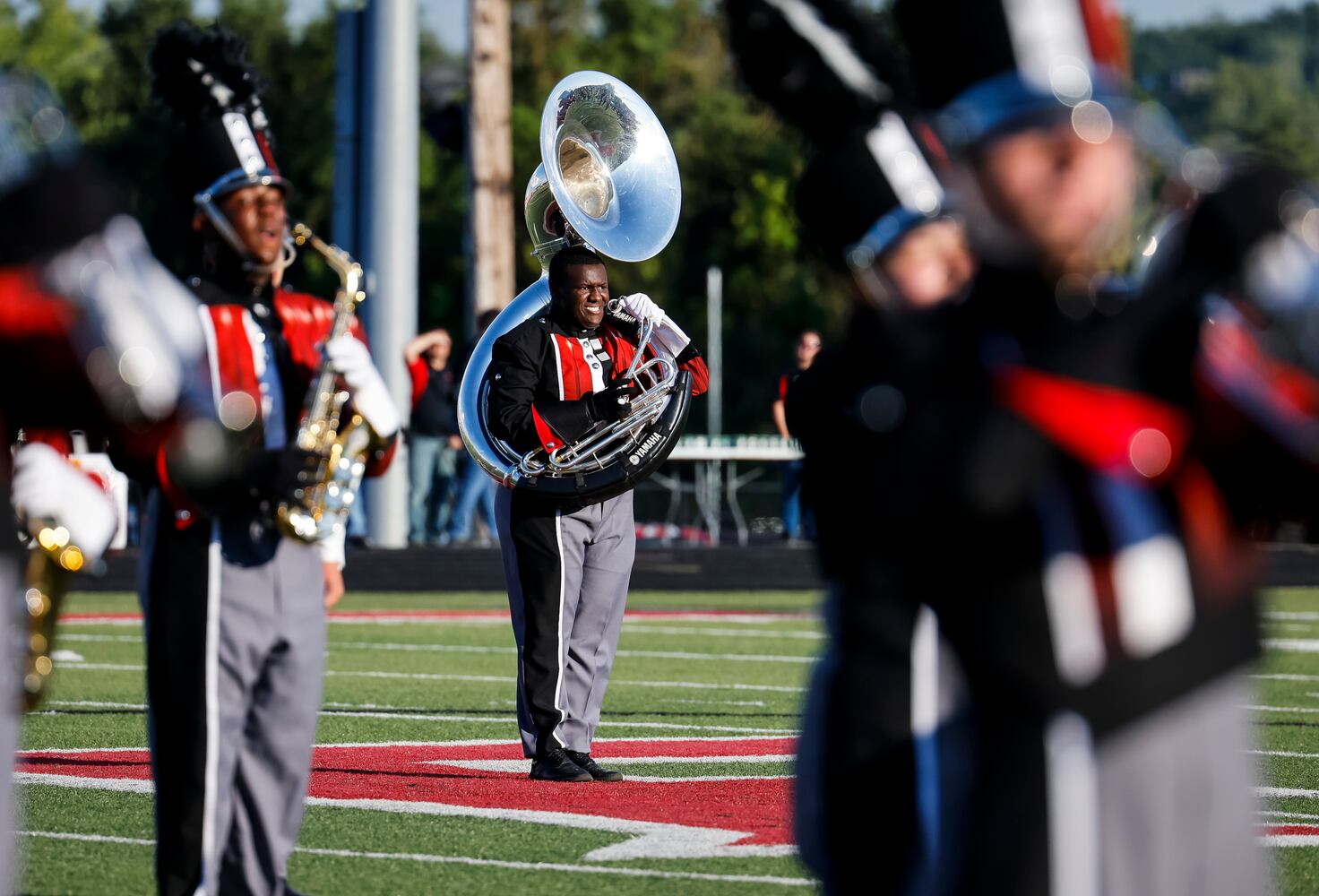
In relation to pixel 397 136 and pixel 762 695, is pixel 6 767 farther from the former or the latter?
pixel 397 136

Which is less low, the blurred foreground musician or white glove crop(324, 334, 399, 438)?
white glove crop(324, 334, 399, 438)

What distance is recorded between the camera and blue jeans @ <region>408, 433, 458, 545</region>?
856 inches

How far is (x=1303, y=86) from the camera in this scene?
9244cm

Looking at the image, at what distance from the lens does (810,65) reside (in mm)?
4688

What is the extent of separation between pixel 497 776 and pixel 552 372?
5.06ft

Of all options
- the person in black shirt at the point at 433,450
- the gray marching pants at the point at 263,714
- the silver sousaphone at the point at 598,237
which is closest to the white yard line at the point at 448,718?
the silver sousaphone at the point at 598,237

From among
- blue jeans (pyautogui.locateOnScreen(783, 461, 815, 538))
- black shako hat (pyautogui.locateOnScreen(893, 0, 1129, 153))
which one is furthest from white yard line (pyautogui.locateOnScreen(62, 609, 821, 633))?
black shako hat (pyautogui.locateOnScreen(893, 0, 1129, 153))

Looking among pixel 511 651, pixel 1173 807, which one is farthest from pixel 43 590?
pixel 511 651

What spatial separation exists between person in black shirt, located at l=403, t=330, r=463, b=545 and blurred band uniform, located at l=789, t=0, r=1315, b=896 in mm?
16243

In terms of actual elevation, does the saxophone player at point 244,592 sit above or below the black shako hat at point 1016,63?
below

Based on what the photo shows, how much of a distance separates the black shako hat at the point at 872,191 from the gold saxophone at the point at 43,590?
1.58 m

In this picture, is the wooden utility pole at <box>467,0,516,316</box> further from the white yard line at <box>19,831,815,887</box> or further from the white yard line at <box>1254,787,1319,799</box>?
the white yard line at <box>19,831,815,887</box>

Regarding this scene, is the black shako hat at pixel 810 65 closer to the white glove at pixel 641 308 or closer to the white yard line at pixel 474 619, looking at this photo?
the white glove at pixel 641 308

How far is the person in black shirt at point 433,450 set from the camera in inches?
802
